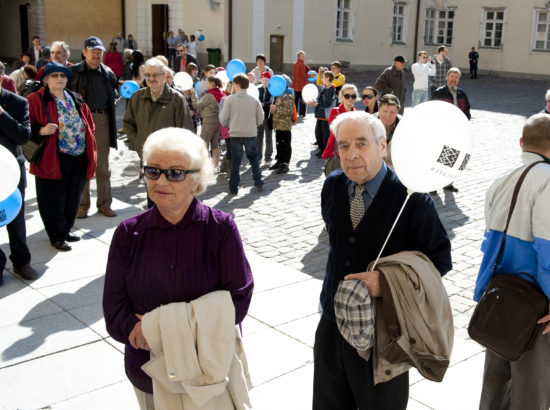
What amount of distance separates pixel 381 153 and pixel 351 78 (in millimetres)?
29728

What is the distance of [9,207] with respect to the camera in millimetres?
3895

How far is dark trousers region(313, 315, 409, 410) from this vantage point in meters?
2.92

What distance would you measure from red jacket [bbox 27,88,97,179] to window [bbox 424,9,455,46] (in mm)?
34987

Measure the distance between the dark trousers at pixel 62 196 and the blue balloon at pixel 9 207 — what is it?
2.87 meters

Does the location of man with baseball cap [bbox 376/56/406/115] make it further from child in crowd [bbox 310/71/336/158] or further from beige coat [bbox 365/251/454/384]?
beige coat [bbox 365/251/454/384]

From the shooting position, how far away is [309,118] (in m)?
19.1

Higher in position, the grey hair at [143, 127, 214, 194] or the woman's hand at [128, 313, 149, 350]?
the grey hair at [143, 127, 214, 194]

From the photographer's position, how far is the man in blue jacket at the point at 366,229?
2889 millimetres

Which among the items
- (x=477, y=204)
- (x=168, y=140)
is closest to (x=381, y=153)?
(x=168, y=140)

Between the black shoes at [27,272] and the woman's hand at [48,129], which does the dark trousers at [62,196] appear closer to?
the woman's hand at [48,129]

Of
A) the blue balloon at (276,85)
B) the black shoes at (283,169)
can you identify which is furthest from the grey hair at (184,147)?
the blue balloon at (276,85)

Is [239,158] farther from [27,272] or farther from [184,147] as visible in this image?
[184,147]

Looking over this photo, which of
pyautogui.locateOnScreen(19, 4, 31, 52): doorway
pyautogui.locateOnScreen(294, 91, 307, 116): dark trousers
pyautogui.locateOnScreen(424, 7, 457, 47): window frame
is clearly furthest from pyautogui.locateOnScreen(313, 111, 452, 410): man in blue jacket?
pyautogui.locateOnScreen(424, 7, 457, 47): window frame

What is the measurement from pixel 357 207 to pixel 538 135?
1122 millimetres
